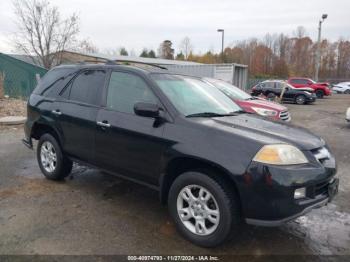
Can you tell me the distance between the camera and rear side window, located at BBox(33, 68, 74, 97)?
494 centimetres

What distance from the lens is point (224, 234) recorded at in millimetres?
3113

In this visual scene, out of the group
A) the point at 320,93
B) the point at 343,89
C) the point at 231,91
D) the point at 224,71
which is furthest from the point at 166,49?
the point at 231,91

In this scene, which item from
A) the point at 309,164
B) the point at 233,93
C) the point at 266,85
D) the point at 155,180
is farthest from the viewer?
the point at 266,85

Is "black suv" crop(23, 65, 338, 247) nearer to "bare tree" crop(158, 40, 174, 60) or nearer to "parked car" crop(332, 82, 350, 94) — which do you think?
"parked car" crop(332, 82, 350, 94)

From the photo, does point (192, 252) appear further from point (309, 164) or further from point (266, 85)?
point (266, 85)

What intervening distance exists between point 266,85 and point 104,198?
20.5 meters

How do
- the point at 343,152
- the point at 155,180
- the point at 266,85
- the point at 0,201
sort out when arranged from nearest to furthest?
the point at 155,180, the point at 0,201, the point at 343,152, the point at 266,85

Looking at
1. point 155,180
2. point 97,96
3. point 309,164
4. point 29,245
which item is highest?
point 97,96

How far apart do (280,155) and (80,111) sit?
2.70 m

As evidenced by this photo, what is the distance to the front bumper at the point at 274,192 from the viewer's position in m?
2.90

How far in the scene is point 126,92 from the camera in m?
4.09

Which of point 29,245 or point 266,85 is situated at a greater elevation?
point 266,85

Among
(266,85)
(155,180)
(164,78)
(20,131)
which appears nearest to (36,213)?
(155,180)

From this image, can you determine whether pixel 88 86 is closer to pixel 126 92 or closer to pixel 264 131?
pixel 126 92
